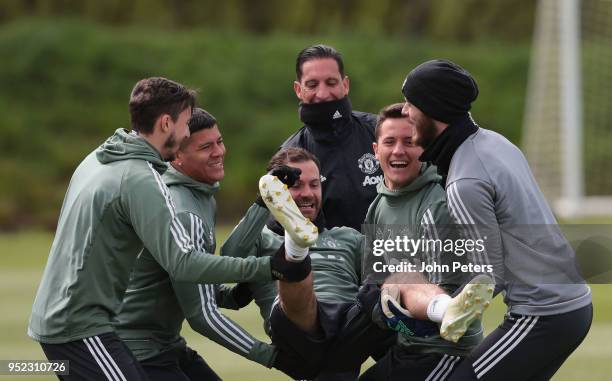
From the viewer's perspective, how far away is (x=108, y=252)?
18.4 feet

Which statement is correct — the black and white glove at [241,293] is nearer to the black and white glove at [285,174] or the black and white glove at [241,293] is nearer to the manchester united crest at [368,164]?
the black and white glove at [285,174]

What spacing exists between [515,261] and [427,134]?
748 millimetres

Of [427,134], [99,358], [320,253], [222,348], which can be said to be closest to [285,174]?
[427,134]

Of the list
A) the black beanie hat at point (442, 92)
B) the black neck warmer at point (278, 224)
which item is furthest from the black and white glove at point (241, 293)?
the black beanie hat at point (442, 92)

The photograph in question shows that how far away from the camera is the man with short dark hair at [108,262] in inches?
217

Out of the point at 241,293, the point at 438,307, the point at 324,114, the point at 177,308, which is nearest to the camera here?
the point at 438,307

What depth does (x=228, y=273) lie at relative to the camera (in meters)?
5.52

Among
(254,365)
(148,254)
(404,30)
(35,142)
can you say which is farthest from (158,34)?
(148,254)

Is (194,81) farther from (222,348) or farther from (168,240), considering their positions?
(168,240)

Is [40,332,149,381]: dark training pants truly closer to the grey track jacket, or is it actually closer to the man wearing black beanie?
the man wearing black beanie

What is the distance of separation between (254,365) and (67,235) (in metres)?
4.56

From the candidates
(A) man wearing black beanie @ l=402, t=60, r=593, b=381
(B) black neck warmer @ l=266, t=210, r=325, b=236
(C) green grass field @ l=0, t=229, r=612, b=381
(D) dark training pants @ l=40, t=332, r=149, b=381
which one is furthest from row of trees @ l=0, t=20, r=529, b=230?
(A) man wearing black beanie @ l=402, t=60, r=593, b=381

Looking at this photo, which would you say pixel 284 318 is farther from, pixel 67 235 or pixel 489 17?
pixel 489 17

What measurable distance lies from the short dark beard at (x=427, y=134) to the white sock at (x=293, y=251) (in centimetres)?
76
